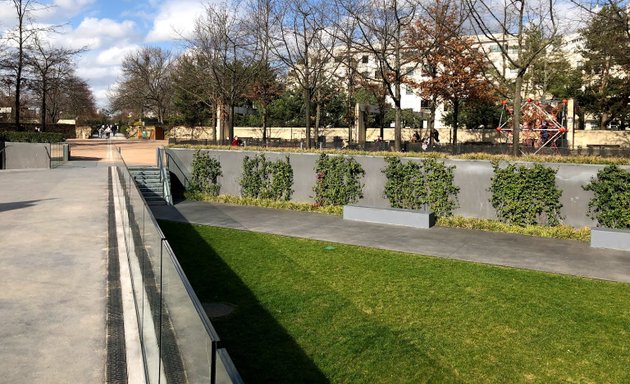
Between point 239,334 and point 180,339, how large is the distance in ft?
11.2

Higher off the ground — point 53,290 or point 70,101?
point 70,101

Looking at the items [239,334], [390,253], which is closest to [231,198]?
[390,253]

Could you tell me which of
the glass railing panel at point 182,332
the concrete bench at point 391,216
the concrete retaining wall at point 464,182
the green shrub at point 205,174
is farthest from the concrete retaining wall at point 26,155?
the glass railing panel at point 182,332

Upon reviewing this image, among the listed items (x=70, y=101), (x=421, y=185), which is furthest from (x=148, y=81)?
(x=421, y=185)

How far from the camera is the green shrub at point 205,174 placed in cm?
2162

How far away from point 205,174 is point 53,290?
14046mm

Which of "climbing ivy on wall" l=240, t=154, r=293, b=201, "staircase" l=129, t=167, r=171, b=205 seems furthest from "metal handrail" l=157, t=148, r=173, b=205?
"climbing ivy on wall" l=240, t=154, r=293, b=201

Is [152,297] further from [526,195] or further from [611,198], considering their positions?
[611,198]

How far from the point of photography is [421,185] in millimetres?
16766

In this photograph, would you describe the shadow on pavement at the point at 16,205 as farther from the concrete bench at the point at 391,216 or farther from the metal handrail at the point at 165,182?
the concrete bench at the point at 391,216

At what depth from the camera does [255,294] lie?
908cm

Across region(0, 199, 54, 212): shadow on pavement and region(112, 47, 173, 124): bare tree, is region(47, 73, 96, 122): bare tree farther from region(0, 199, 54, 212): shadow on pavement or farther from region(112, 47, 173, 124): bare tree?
region(0, 199, 54, 212): shadow on pavement

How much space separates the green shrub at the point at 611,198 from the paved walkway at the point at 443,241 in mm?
Result: 1329

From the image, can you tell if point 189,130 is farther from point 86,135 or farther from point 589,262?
point 589,262
